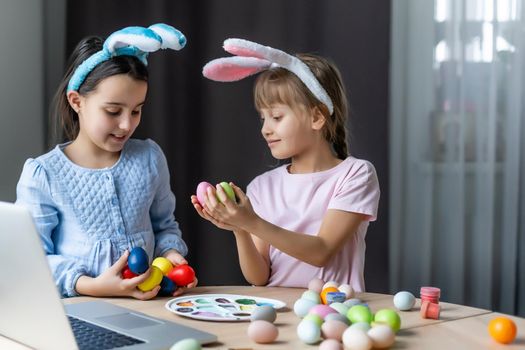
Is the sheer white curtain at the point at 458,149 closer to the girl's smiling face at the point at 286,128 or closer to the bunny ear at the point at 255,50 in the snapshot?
the girl's smiling face at the point at 286,128

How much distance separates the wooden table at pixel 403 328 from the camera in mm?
1217

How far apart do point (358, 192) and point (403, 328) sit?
654mm

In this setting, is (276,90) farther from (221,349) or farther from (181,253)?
(221,349)

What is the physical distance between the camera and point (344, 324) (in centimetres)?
123

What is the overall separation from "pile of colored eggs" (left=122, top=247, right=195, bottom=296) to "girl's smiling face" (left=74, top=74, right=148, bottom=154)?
1.08 feet

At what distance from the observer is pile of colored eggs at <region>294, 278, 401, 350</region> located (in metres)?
1.17

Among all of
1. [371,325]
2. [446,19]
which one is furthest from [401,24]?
[371,325]

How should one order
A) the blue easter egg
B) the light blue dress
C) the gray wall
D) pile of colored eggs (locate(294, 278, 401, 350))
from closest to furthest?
pile of colored eggs (locate(294, 278, 401, 350)), the blue easter egg, the light blue dress, the gray wall

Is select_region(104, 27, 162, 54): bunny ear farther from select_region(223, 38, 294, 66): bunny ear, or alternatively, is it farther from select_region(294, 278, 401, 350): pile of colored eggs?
select_region(294, 278, 401, 350): pile of colored eggs

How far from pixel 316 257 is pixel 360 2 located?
1.51 meters

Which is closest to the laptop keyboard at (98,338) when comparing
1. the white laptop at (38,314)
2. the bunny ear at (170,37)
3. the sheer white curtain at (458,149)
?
the white laptop at (38,314)

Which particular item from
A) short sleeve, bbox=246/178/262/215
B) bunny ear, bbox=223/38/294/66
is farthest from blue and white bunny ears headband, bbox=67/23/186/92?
short sleeve, bbox=246/178/262/215

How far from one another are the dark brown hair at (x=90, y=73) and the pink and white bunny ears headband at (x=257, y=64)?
186 mm

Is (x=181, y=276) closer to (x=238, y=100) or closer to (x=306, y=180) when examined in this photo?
(x=306, y=180)
